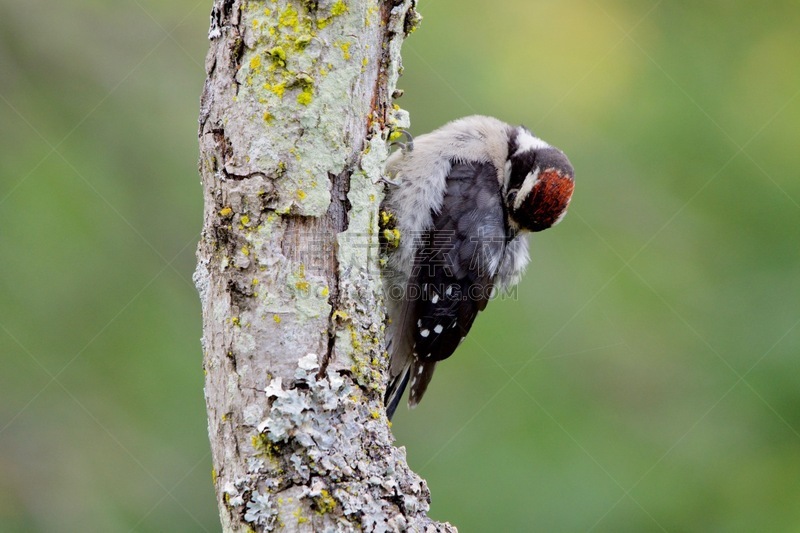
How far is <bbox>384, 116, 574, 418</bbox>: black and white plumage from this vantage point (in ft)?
10.7

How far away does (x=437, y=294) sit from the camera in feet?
11.3

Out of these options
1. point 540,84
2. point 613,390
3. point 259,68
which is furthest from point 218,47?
point 613,390

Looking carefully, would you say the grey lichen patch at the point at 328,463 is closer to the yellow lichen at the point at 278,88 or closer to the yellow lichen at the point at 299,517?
the yellow lichen at the point at 299,517

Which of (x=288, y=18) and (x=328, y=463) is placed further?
(x=288, y=18)

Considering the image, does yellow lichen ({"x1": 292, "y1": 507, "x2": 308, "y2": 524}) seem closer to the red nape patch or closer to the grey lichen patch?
the grey lichen patch

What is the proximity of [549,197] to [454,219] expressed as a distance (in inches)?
16.8

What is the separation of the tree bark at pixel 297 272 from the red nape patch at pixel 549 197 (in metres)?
1.08

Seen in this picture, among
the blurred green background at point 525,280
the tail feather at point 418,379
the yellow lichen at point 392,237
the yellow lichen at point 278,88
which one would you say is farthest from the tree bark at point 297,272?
the blurred green background at point 525,280

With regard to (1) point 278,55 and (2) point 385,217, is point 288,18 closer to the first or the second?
(1) point 278,55

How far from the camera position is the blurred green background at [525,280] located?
11.9 ft

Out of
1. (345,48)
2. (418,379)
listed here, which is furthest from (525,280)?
(345,48)

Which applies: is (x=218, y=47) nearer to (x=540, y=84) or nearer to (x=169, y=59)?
(x=169, y=59)

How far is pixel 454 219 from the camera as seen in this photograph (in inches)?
133

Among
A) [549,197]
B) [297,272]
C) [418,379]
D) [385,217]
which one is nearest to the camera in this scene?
[297,272]
